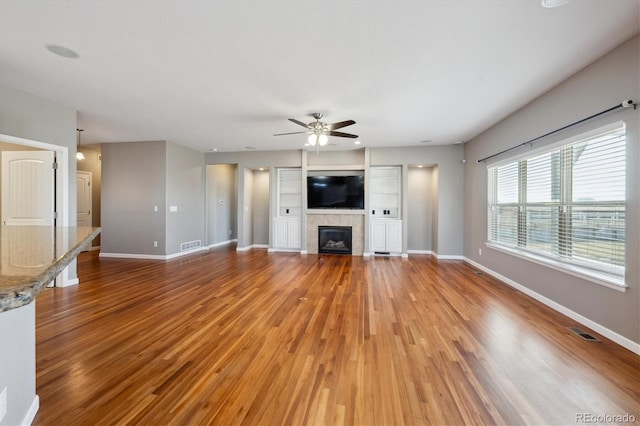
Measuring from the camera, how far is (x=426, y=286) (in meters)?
4.20

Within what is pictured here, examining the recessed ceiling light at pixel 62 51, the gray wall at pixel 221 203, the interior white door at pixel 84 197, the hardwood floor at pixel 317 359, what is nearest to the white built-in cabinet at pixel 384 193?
the hardwood floor at pixel 317 359

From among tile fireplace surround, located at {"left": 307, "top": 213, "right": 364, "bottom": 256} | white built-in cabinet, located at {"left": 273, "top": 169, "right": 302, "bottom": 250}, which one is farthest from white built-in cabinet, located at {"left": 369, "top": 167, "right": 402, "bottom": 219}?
white built-in cabinet, located at {"left": 273, "top": 169, "right": 302, "bottom": 250}

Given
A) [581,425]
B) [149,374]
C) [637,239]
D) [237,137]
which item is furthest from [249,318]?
[237,137]

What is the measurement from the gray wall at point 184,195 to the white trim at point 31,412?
16.1ft

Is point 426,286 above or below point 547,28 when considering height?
below

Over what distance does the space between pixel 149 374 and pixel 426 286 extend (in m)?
3.72

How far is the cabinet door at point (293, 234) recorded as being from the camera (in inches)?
287

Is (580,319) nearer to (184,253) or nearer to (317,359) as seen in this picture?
(317,359)

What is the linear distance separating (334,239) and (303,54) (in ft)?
16.6

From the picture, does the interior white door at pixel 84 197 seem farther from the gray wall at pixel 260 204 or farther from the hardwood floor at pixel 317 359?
the gray wall at pixel 260 204

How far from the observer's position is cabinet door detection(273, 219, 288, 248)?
7.32 m

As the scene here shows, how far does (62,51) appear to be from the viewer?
8.46 feet

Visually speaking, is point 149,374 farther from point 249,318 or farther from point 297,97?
point 297,97

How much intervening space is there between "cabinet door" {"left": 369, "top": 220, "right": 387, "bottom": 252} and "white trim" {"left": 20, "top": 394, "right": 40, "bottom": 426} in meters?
6.11
